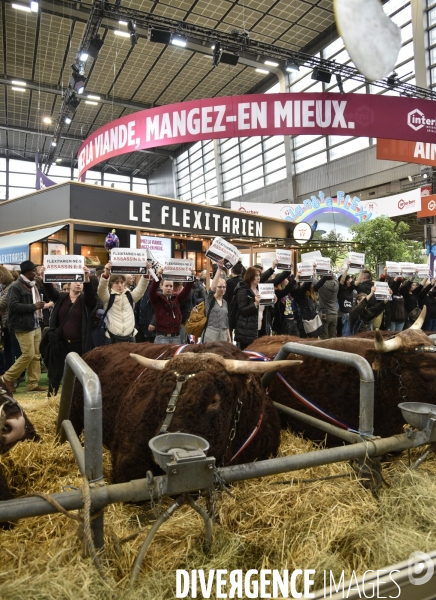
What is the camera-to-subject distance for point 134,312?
616cm

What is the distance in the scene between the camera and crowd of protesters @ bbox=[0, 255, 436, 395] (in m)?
5.15

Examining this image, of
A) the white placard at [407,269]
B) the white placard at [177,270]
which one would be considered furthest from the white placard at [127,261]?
the white placard at [407,269]

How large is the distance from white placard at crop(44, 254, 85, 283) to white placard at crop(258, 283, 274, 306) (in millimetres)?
2589

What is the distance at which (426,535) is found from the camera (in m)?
1.73

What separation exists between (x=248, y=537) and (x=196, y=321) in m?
5.16

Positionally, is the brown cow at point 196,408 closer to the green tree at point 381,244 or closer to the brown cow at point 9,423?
the brown cow at point 9,423

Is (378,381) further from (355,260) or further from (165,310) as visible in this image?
(355,260)

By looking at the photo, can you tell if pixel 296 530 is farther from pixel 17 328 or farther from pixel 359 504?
pixel 17 328

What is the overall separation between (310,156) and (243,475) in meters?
22.8

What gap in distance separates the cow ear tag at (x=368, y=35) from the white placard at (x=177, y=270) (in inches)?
111

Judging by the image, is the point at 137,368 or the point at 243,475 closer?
the point at 243,475

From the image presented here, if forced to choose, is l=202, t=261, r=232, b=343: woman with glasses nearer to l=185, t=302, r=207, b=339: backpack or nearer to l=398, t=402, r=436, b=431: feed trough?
l=185, t=302, r=207, b=339: backpack

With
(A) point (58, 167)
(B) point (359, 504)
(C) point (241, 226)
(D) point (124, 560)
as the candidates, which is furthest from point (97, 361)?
(A) point (58, 167)

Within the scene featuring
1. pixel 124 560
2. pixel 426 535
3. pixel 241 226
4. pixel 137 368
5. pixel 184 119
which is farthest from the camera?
pixel 241 226
